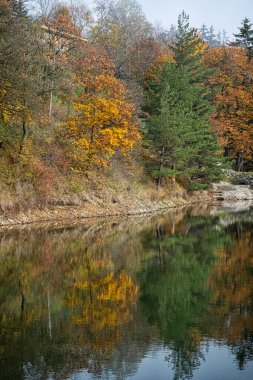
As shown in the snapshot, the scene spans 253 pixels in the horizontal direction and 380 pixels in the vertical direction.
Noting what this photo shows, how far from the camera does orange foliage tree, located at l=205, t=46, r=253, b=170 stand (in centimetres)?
6281

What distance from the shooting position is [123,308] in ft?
43.0

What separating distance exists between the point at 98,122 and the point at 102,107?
1204mm

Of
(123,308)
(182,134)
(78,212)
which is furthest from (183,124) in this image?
(123,308)

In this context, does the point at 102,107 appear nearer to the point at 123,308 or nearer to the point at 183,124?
the point at 183,124

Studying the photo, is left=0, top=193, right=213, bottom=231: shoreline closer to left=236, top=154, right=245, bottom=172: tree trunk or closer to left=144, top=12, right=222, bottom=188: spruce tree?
left=144, top=12, right=222, bottom=188: spruce tree

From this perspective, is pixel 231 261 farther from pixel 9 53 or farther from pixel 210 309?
pixel 9 53

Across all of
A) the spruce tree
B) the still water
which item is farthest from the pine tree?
the still water

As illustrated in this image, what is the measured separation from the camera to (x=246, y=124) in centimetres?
6372

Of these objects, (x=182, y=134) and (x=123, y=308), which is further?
(x=182, y=134)

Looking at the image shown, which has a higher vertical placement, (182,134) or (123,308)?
(182,134)

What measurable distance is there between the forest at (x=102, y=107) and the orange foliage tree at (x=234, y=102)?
0.46 ft

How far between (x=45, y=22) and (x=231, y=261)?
26126mm

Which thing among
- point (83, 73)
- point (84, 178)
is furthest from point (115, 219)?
point (83, 73)

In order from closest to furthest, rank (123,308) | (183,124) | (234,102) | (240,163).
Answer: (123,308), (183,124), (234,102), (240,163)
